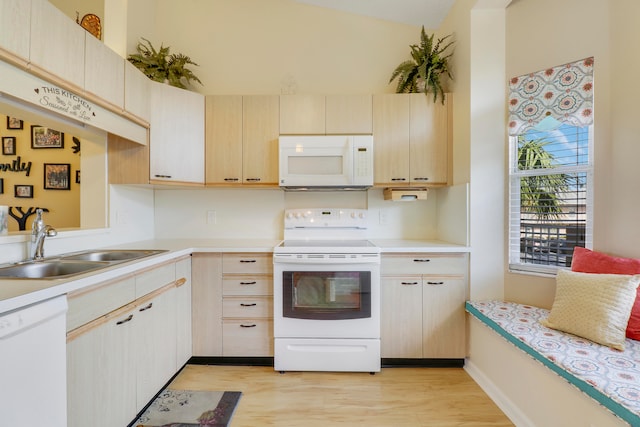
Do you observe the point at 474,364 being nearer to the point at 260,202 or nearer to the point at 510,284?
the point at 510,284

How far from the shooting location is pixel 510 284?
2.21 meters

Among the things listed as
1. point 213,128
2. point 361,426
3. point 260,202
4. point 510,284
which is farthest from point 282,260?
point 510,284

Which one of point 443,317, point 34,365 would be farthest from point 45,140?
point 443,317

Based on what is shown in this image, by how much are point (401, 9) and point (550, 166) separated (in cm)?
184

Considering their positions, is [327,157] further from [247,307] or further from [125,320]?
[125,320]

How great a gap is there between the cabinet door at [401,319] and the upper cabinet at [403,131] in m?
0.89

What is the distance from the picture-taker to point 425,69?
7.82 ft

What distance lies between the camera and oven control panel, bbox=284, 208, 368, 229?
273cm

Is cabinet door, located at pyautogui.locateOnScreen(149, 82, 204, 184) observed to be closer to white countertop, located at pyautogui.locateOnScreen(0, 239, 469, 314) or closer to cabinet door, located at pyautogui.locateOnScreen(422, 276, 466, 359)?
white countertop, located at pyautogui.locateOnScreen(0, 239, 469, 314)

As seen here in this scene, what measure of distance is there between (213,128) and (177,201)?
2.76ft

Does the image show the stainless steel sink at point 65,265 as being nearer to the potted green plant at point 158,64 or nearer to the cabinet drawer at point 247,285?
the cabinet drawer at point 247,285

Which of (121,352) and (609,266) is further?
(609,266)

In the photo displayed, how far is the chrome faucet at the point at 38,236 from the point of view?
1545mm

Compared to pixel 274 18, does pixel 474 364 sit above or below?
below
